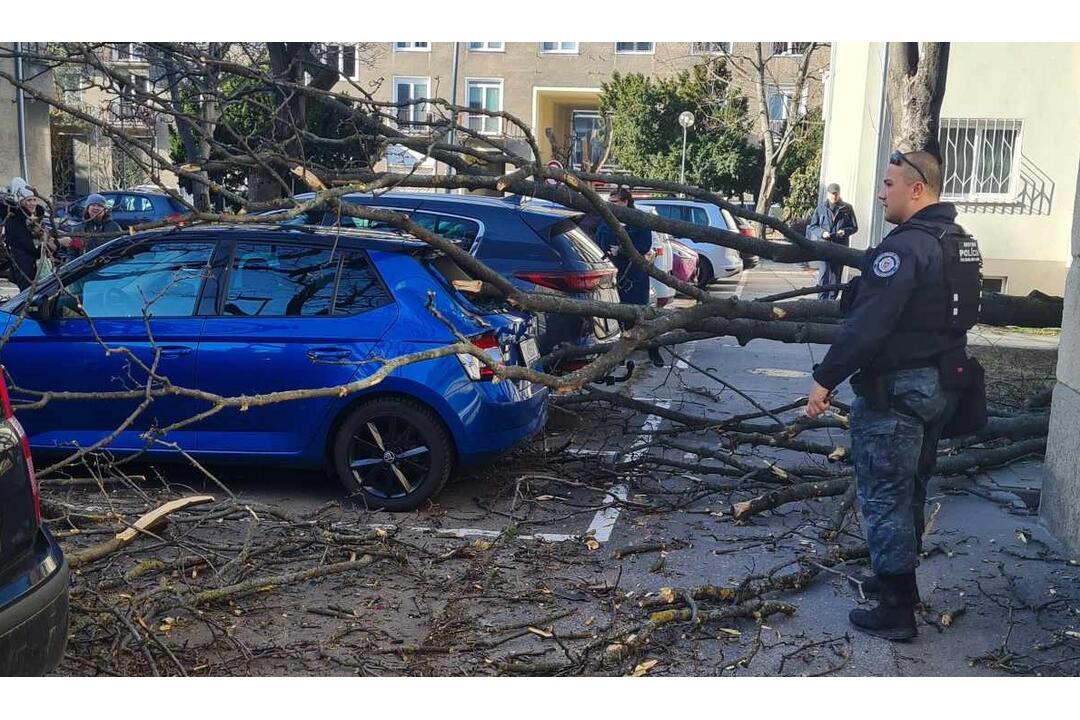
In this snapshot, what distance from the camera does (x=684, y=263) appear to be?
19844 millimetres

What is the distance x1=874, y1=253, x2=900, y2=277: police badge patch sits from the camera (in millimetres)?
4438

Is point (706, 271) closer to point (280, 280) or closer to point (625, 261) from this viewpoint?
point (625, 261)

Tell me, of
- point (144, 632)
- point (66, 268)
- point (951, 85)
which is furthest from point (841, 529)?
point (951, 85)

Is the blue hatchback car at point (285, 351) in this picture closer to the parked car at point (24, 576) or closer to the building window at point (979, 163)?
the parked car at point (24, 576)

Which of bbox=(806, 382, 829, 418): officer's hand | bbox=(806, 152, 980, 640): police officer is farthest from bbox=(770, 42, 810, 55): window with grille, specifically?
bbox=(806, 382, 829, 418): officer's hand

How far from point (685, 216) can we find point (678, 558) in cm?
1886

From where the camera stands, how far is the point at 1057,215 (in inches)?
719

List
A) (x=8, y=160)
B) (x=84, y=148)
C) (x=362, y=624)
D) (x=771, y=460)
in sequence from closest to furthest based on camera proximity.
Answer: (x=362, y=624), (x=771, y=460), (x=8, y=160), (x=84, y=148)

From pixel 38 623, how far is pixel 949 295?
11.8 feet

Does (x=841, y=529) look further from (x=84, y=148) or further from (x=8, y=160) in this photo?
(x=84, y=148)

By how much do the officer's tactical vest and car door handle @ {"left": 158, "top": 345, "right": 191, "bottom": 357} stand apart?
401cm

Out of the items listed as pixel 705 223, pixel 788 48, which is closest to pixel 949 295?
pixel 705 223

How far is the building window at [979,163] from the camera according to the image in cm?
1822
